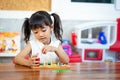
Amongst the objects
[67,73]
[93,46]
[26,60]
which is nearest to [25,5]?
[93,46]

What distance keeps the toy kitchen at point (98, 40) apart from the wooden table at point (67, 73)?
88 centimetres

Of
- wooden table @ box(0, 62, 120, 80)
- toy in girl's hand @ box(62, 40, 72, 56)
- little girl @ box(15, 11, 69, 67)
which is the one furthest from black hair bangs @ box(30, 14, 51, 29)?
toy in girl's hand @ box(62, 40, 72, 56)

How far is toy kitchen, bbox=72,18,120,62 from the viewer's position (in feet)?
6.76

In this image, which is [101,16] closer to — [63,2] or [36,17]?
[63,2]

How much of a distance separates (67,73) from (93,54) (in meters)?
1.14

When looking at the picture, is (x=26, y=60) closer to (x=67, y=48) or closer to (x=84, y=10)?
(x=67, y=48)

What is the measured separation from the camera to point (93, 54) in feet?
7.02

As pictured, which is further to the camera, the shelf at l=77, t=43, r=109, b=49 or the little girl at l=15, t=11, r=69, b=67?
the shelf at l=77, t=43, r=109, b=49

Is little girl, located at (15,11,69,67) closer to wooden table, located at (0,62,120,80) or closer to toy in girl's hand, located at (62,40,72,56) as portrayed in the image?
wooden table, located at (0,62,120,80)

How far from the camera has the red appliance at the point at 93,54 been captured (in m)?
2.10

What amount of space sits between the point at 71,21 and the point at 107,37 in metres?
0.33

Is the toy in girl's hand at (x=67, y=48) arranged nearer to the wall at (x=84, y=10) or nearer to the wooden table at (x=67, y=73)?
the wall at (x=84, y=10)

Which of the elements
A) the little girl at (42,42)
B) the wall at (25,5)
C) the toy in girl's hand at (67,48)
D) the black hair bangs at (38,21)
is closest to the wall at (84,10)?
the wall at (25,5)

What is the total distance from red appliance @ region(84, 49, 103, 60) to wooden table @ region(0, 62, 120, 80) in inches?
35.9
